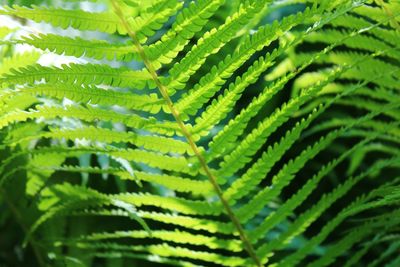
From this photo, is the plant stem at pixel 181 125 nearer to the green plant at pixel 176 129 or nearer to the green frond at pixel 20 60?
the green plant at pixel 176 129

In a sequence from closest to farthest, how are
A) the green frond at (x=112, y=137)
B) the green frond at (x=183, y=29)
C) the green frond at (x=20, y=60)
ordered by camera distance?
the green frond at (x=183, y=29), the green frond at (x=112, y=137), the green frond at (x=20, y=60)

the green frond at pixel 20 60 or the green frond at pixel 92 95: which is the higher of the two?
the green frond at pixel 20 60

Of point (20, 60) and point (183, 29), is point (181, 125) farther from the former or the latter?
point (20, 60)

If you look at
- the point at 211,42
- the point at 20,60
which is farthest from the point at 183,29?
the point at 20,60

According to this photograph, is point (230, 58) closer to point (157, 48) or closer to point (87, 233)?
point (157, 48)

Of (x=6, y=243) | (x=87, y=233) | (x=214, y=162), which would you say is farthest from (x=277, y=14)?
(x=6, y=243)

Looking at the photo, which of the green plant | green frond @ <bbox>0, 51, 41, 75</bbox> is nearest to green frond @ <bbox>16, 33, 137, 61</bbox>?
the green plant

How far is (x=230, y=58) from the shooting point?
2.40ft

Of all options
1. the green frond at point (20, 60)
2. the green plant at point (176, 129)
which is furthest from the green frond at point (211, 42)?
the green frond at point (20, 60)

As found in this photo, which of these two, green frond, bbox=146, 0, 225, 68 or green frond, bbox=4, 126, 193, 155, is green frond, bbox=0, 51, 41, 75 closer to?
green frond, bbox=4, 126, 193, 155

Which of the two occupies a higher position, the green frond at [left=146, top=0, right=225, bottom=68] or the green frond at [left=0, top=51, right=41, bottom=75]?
the green frond at [left=0, top=51, right=41, bottom=75]

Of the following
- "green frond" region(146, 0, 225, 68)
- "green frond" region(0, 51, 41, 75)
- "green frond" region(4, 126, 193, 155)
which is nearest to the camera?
"green frond" region(146, 0, 225, 68)

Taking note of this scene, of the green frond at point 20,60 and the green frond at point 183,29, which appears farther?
the green frond at point 20,60

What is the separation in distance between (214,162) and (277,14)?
0.56 meters
